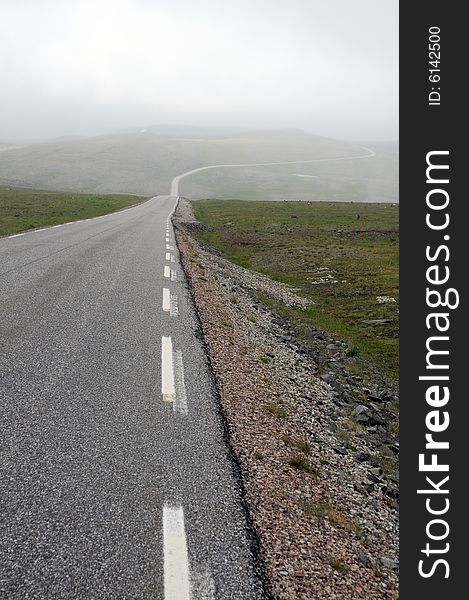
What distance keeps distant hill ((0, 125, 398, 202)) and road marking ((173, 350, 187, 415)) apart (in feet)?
272

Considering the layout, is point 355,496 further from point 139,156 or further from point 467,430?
point 139,156

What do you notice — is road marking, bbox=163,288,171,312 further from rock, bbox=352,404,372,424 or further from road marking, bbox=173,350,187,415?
rock, bbox=352,404,372,424

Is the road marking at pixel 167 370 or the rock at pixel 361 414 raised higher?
the road marking at pixel 167 370

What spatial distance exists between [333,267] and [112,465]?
65.4ft

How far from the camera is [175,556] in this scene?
345 cm

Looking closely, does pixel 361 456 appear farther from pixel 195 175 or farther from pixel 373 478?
pixel 195 175

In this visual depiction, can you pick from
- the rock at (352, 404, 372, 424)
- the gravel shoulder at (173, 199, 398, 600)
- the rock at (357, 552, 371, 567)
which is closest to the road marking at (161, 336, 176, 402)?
the gravel shoulder at (173, 199, 398, 600)

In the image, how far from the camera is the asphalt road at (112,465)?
10.7 feet

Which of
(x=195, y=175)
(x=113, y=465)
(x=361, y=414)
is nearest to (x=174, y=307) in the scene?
(x=361, y=414)

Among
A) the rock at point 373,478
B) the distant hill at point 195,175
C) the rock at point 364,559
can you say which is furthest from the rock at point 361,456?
the distant hill at point 195,175

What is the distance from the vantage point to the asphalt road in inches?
129

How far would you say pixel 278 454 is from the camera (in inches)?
207

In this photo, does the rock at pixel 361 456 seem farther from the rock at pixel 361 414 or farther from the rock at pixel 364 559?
the rock at pixel 364 559

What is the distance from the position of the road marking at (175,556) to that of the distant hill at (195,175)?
86.5 meters
